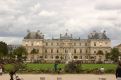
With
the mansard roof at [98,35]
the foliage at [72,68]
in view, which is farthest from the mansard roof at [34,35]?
the foliage at [72,68]

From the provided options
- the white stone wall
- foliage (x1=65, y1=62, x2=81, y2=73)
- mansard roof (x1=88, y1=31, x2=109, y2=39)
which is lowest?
foliage (x1=65, y1=62, x2=81, y2=73)

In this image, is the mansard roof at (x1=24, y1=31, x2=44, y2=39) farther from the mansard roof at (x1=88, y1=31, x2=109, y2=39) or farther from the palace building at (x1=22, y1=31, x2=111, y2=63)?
the mansard roof at (x1=88, y1=31, x2=109, y2=39)

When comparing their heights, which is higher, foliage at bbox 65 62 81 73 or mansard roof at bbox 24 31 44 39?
mansard roof at bbox 24 31 44 39

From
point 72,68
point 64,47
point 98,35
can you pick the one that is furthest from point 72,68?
point 98,35

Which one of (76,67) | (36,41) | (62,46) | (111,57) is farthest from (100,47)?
(76,67)

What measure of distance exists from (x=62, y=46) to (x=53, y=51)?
306 centimetres

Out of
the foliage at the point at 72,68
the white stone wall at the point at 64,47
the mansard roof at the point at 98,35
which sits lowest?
the foliage at the point at 72,68

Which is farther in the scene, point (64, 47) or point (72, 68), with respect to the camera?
point (64, 47)

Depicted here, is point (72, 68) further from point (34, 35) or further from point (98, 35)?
point (98, 35)

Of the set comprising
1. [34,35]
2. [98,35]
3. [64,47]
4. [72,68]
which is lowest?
[72,68]

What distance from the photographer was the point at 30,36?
408 ft

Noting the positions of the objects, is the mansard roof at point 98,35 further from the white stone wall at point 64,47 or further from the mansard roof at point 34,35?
the mansard roof at point 34,35

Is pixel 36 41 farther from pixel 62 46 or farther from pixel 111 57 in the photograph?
pixel 111 57

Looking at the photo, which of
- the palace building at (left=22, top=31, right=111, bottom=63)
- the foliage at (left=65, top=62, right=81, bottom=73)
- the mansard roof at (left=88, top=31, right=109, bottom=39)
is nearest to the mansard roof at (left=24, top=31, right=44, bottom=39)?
the palace building at (left=22, top=31, right=111, bottom=63)
